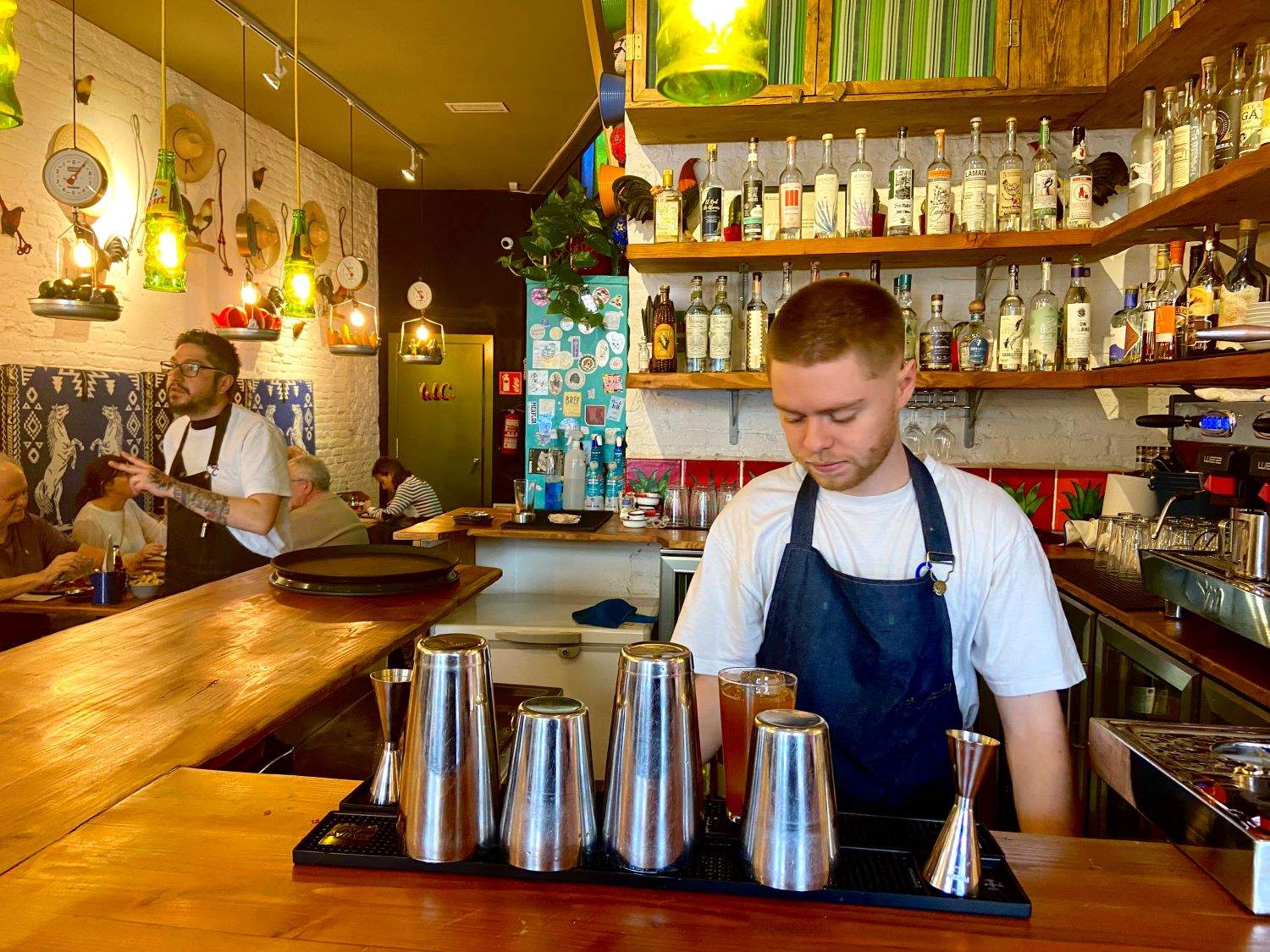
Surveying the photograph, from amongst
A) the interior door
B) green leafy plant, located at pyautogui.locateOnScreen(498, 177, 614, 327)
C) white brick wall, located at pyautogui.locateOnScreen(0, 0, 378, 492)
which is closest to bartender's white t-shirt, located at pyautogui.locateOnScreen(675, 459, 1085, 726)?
green leafy plant, located at pyautogui.locateOnScreen(498, 177, 614, 327)

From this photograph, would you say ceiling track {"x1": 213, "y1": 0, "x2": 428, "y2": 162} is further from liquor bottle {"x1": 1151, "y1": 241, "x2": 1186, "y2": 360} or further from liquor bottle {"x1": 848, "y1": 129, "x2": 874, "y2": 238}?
liquor bottle {"x1": 1151, "y1": 241, "x2": 1186, "y2": 360}

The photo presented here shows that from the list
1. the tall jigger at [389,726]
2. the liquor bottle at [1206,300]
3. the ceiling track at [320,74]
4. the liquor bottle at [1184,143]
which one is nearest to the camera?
the tall jigger at [389,726]

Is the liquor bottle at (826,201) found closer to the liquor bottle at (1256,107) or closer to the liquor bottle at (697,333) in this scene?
the liquor bottle at (697,333)

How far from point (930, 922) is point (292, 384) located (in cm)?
693

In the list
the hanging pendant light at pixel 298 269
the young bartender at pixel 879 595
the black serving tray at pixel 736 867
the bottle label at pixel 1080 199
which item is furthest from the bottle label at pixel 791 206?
the black serving tray at pixel 736 867

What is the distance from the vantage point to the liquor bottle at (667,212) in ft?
12.8

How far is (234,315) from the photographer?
5129 mm

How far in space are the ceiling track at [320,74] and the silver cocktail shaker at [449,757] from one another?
151 inches

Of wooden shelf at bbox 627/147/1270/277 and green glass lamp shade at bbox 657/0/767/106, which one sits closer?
green glass lamp shade at bbox 657/0/767/106

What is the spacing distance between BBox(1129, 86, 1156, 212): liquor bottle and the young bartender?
2257 millimetres

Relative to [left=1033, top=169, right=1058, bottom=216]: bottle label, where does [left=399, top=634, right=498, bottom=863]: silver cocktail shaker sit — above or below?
below

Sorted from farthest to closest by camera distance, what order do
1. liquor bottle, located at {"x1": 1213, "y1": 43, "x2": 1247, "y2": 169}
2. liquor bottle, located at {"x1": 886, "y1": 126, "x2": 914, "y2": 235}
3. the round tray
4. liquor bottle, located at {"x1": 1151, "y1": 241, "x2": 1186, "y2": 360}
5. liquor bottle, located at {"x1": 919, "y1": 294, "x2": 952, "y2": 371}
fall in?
liquor bottle, located at {"x1": 919, "y1": 294, "x2": 952, "y2": 371}, liquor bottle, located at {"x1": 886, "y1": 126, "x2": 914, "y2": 235}, the round tray, liquor bottle, located at {"x1": 1151, "y1": 241, "x2": 1186, "y2": 360}, liquor bottle, located at {"x1": 1213, "y1": 43, "x2": 1247, "y2": 169}

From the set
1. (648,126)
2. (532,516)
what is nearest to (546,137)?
(648,126)

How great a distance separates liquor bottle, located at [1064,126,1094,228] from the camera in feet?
11.7
